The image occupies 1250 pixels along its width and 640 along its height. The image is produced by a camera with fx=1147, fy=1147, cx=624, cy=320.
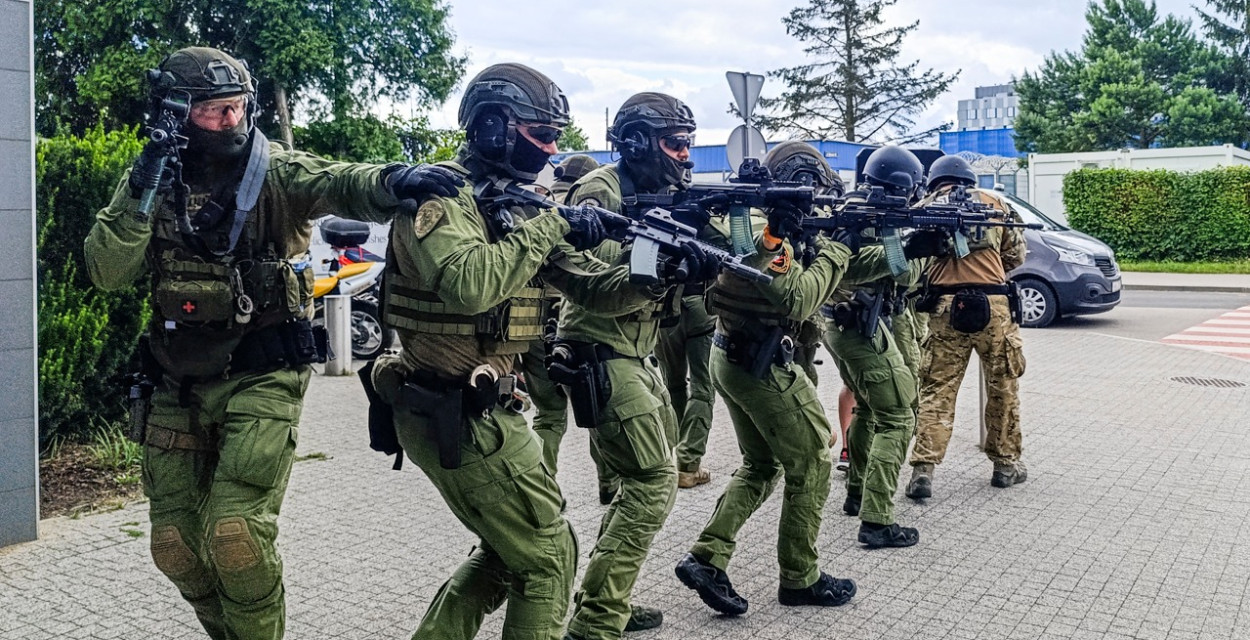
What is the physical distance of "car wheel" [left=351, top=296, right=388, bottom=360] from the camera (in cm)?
1301

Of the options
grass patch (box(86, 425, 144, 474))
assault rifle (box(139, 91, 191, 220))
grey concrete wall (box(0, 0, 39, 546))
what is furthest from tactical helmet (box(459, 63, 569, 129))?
grass patch (box(86, 425, 144, 474))

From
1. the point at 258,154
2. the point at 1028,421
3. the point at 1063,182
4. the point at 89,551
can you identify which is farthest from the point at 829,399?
the point at 1063,182

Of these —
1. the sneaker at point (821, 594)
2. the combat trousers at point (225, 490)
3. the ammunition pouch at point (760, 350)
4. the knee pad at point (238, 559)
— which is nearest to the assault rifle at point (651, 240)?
the ammunition pouch at point (760, 350)

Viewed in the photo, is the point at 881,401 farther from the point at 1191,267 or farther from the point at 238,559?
the point at 1191,267

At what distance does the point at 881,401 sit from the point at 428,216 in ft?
11.0

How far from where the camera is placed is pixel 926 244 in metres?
5.85

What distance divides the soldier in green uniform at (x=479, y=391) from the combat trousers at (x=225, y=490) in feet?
1.36

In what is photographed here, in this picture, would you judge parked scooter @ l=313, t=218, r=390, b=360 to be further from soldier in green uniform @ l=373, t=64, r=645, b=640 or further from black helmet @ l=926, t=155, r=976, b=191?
soldier in green uniform @ l=373, t=64, r=645, b=640

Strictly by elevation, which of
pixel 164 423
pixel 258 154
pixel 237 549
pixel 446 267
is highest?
pixel 258 154

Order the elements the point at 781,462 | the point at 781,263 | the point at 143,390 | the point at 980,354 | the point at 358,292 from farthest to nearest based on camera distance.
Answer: the point at 358,292
the point at 980,354
the point at 781,462
the point at 781,263
the point at 143,390

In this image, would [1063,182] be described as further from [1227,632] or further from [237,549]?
[237,549]

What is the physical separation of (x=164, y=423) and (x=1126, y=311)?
17.4 m

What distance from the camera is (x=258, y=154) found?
12.8ft

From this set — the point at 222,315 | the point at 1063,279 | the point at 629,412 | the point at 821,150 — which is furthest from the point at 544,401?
the point at 821,150
